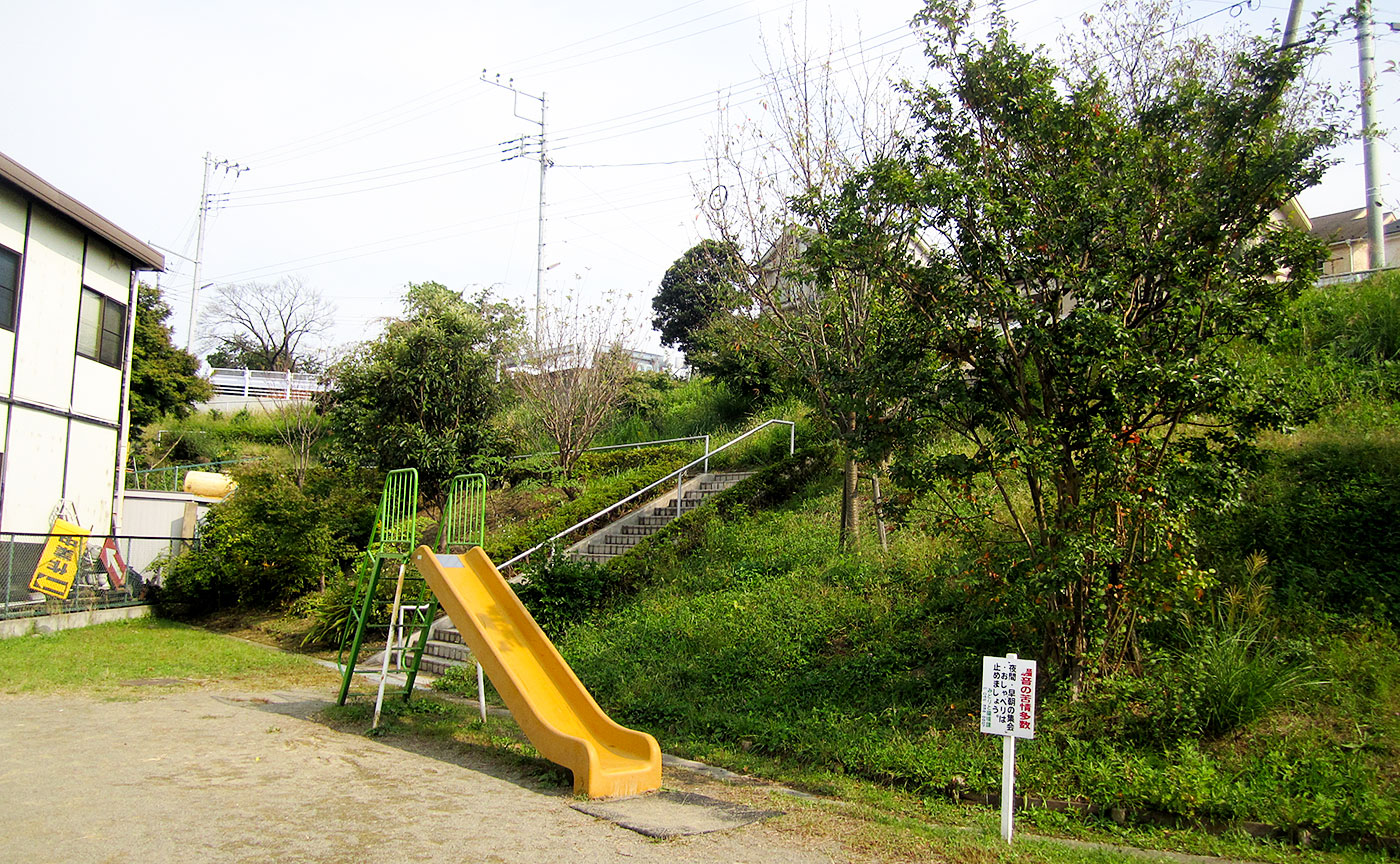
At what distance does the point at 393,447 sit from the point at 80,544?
17.3ft

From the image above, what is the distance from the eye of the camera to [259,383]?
123 feet

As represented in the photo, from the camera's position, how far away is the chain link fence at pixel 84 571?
1347 centimetres

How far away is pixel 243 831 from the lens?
206 inches

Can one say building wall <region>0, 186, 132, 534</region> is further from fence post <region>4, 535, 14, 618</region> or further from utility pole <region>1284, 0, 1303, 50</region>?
utility pole <region>1284, 0, 1303, 50</region>

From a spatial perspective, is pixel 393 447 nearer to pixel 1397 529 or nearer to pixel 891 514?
pixel 891 514

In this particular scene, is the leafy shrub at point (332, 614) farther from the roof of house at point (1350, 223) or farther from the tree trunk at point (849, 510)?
the roof of house at point (1350, 223)

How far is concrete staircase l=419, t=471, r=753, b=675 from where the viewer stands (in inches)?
484

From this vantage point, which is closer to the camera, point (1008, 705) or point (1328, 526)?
point (1008, 705)

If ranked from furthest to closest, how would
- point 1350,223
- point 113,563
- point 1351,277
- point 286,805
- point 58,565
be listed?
point 1350,223, point 113,563, point 1351,277, point 58,565, point 286,805

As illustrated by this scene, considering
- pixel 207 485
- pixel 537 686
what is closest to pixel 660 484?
pixel 537 686

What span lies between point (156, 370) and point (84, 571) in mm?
11696

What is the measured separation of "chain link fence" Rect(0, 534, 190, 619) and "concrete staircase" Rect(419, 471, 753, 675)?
612cm

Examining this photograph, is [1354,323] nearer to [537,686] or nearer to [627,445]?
[537,686]

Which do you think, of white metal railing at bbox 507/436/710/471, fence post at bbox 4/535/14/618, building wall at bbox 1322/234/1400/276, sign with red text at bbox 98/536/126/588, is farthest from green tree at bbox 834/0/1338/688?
building wall at bbox 1322/234/1400/276
